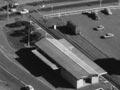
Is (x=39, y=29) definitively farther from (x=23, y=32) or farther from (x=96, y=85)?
(x=96, y=85)

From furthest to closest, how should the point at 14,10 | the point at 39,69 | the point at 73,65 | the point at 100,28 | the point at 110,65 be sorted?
the point at 14,10 → the point at 100,28 → the point at 110,65 → the point at 39,69 → the point at 73,65

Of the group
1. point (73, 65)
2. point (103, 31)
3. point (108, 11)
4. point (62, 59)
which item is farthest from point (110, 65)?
point (108, 11)

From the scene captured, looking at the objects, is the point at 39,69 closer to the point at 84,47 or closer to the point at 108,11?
the point at 84,47

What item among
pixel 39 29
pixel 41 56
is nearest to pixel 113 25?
pixel 39 29

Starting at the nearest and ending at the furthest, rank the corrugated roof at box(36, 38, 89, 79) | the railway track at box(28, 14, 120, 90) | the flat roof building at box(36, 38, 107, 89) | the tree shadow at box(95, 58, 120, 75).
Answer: the flat roof building at box(36, 38, 107, 89) < the corrugated roof at box(36, 38, 89, 79) < the tree shadow at box(95, 58, 120, 75) < the railway track at box(28, 14, 120, 90)

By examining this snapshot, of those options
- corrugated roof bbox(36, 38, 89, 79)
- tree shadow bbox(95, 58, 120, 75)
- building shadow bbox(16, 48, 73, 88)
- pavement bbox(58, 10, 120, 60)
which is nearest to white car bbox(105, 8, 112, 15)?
pavement bbox(58, 10, 120, 60)

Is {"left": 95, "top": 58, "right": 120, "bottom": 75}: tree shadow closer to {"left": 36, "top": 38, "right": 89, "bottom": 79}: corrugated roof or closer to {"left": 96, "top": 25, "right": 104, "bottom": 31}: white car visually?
{"left": 36, "top": 38, "right": 89, "bottom": 79}: corrugated roof

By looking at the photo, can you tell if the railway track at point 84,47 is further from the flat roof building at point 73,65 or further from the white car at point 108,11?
the white car at point 108,11

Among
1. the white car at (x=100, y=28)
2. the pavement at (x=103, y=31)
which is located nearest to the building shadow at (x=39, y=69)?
the pavement at (x=103, y=31)
